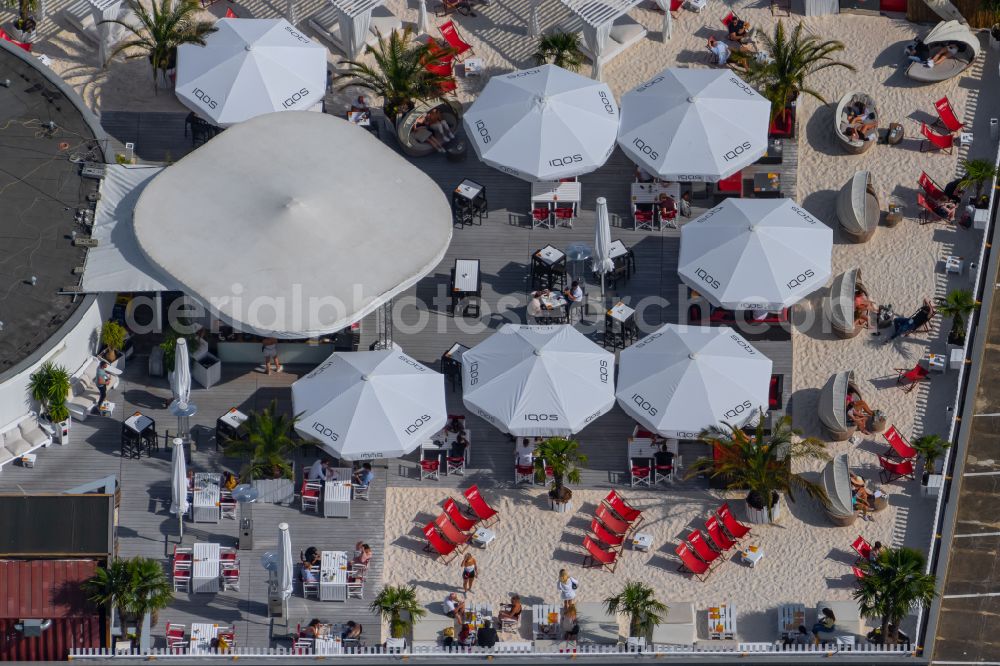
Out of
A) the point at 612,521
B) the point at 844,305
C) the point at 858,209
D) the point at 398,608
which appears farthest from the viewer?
the point at 858,209

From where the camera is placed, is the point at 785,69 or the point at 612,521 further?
the point at 785,69

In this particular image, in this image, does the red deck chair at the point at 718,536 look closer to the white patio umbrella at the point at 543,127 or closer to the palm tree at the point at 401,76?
the white patio umbrella at the point at 543,127

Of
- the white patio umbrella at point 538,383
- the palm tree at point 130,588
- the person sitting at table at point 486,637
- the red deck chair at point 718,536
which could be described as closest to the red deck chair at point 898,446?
the red deck chair at point 718,536

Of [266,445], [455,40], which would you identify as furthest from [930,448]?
[455,40]

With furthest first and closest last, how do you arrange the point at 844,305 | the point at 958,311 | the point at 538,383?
the point at 844,305
the point at 958,311
the point at 538,383

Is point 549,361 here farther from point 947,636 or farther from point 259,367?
point 947,636

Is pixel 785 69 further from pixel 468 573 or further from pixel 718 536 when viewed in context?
pixel 468 573
